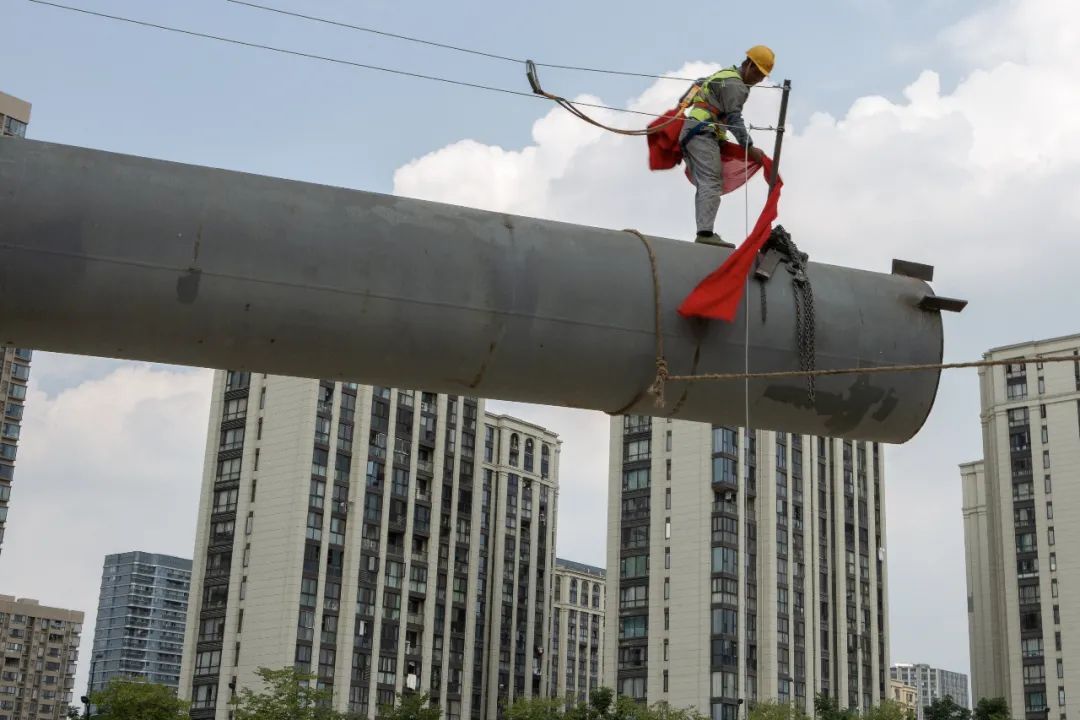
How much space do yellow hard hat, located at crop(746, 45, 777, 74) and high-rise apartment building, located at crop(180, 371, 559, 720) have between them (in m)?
88.1

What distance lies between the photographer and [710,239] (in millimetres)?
9102

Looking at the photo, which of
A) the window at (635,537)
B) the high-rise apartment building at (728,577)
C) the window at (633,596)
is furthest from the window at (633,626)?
the window at (635,537)

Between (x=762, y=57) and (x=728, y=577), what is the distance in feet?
300

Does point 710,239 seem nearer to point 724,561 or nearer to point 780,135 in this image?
point 780,135

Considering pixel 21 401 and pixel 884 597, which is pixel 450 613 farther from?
pixel 21 401

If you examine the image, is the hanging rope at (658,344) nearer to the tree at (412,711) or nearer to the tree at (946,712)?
the tree at (412,711)

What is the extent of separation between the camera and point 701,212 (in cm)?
966

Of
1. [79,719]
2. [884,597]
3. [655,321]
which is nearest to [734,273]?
[655,321]

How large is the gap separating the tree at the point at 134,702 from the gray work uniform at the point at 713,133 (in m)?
71.8

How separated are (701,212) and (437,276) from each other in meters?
2.78

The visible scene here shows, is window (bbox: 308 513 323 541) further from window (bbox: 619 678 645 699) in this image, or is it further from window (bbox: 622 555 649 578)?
window (bbox: 619 678 645 699)

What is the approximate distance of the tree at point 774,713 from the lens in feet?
264

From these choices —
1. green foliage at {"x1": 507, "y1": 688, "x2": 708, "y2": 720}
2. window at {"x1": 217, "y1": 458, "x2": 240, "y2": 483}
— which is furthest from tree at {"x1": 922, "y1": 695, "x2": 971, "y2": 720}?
window at {"x1": 217, "y1": 458, "x2": 240, "y2": 483}

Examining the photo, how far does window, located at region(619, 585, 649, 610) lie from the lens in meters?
101
